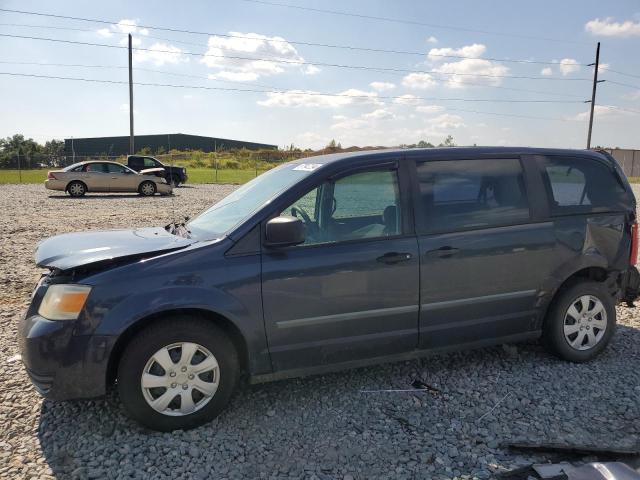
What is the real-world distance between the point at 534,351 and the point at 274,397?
96.7 inches

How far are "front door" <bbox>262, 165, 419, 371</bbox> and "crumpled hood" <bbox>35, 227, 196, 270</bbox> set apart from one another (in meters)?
0.77

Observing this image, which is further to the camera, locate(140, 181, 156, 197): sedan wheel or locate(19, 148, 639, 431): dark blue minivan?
locate(140, 181, 156, 197): sedan wheel

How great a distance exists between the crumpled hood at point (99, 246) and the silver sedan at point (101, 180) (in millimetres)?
18429

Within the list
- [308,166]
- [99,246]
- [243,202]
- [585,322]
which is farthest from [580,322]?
[99,246]

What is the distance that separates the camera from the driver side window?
3514mm

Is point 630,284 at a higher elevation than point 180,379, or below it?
higher

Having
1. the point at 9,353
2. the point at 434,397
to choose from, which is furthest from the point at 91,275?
the point at 434,397

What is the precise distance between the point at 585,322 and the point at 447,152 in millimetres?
1933

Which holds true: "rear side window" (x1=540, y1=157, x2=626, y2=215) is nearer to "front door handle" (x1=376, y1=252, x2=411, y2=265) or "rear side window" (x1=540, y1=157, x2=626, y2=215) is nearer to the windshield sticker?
"front door handle" (x1=376, y1=252, x2=411, y2=265)

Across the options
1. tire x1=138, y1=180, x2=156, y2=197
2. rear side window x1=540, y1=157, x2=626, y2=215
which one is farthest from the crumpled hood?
tire x1=138, y1=180, x2=156, y2=197

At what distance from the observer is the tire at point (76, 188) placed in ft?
66.7

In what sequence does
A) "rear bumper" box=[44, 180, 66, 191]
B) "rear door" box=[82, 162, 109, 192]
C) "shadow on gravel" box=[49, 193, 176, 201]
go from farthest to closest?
"rear door" box=[82, 162, 109, 192] < "rear bumper" box=[44, 180, 66, 191] < "shadow on gravel" box=[49, 193, 176, 201]

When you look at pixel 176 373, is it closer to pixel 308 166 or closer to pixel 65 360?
pixel 65 360

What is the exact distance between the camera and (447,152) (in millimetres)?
3980
